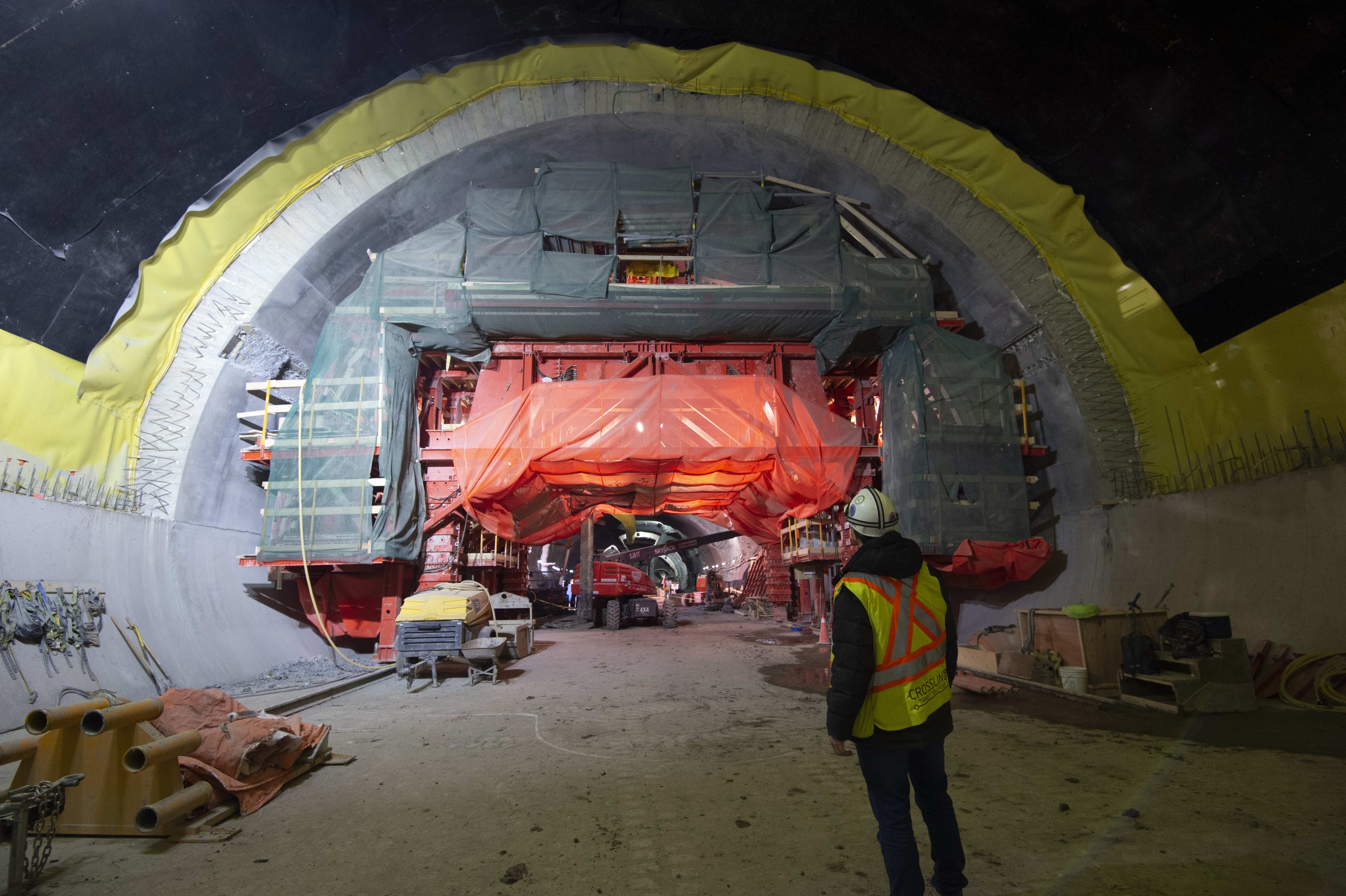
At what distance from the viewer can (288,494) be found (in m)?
8.19

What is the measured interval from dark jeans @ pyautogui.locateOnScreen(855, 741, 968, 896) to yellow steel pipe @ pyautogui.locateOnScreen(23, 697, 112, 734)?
355 centimetres

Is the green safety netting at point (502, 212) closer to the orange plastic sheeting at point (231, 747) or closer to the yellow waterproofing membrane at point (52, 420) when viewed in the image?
the yellow waterproofing membrane at point (52, 420)

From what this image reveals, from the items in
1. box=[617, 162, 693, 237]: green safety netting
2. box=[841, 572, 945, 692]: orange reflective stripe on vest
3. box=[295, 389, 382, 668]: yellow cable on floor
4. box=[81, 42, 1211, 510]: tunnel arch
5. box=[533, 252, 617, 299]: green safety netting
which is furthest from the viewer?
box=[617, 162, 693, 237]: green safety netting

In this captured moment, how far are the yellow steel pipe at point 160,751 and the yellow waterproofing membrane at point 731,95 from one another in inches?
183

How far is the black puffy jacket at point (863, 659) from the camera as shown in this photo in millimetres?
2174

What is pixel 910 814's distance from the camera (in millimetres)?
2154

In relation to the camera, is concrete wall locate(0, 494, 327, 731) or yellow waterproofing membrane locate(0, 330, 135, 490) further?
yellow waterproofing membrane locate(0, 330, 135, 490)

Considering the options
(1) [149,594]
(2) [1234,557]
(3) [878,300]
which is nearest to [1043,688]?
(2) [1234,557]

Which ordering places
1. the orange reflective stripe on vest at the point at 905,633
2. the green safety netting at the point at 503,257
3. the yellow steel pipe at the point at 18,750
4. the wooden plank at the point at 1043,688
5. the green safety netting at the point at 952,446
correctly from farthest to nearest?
the green safety netting at the point at 503,257, the green safety netting at the point at 952,446, the wooden plank at the point at 1043,688, the yellow steel pipe at the point at 18,750, the orange reflective stripe on vest at the point at 905,633

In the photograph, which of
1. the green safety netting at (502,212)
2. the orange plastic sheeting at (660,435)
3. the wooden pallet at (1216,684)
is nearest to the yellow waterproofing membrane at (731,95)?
the green safety netting at (502,212)

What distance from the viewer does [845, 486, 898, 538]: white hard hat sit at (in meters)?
2.49

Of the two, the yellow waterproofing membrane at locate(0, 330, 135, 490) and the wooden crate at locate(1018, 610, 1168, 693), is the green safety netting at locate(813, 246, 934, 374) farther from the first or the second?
the yellow waterproofing membrane at locate(0, 330, 135, 490)

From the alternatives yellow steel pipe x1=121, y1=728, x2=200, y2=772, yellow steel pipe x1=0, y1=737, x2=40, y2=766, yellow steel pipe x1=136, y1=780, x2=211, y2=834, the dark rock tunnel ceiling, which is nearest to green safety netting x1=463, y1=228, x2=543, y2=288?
the dark rock tunnel ceiling

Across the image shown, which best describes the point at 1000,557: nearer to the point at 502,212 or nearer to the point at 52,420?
the point at 502,212
